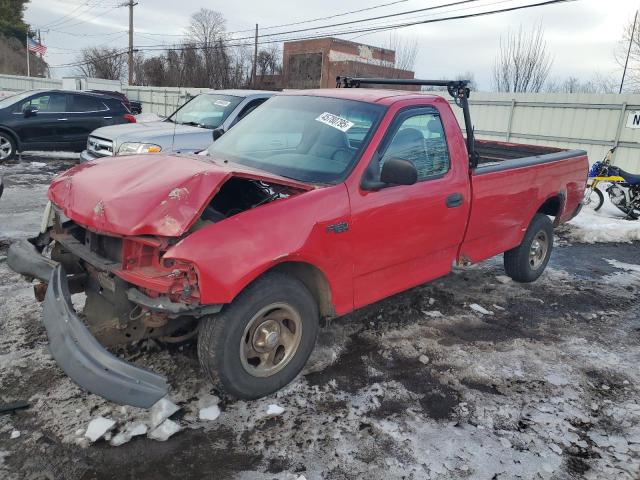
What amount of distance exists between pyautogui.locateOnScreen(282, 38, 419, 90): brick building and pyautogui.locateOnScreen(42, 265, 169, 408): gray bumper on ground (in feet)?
148

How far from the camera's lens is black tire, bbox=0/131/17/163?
11547mm

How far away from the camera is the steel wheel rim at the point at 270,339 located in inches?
120

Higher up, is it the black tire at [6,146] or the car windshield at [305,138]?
the car windshield at [305,138]

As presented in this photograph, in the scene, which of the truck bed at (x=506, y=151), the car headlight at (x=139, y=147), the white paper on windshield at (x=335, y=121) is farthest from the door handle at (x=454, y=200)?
the car headlight at (x=139, y=147)

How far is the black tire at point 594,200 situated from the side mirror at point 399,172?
8520 mm

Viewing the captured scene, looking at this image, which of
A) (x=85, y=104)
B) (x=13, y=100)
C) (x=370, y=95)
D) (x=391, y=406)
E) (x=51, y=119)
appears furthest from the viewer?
(x=85, y=104)

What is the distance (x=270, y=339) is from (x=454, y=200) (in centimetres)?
196

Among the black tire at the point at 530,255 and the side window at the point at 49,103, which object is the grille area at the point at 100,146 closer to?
the side window at the point at 49,103

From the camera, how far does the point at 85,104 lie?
12438 millimetres

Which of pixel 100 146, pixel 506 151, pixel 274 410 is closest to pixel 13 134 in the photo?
pixel 100 146

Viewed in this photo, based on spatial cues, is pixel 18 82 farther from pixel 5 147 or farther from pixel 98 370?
pixel 98 370

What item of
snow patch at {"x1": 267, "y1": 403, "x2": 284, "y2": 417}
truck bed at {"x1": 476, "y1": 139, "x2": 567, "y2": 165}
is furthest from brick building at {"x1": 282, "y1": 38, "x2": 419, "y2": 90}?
snow patch at {"x1": 267, "y1": 403, "x2": 284, "y2": 417}

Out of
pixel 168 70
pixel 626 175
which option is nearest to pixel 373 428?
pixel 626 175

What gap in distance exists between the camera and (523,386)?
3.59 m
